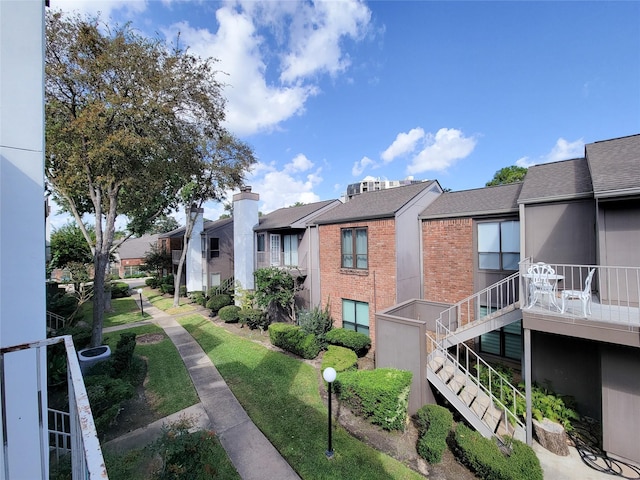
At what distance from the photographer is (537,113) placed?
13.3m

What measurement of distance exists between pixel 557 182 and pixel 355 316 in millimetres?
9367

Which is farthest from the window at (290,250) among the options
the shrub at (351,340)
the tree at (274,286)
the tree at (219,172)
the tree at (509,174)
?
the tree at (509,174)

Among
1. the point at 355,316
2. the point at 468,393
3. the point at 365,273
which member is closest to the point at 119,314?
the point at 355,316

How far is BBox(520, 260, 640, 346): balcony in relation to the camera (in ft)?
18.5

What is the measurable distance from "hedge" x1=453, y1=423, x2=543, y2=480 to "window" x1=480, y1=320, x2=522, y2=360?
15.3ft

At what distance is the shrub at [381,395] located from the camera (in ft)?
23.6

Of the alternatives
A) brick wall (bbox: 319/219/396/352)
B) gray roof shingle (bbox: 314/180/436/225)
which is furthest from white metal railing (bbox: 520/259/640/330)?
gray roof shingle (bbox: 314/180/436/225)

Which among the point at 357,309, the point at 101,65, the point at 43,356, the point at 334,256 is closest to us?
the point at 43,356

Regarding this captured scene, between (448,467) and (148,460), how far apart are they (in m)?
6.75

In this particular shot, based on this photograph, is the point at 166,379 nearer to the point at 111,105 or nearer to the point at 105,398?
the point at 105,398

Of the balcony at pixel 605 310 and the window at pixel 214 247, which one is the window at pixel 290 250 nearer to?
the window at pixel 214 247

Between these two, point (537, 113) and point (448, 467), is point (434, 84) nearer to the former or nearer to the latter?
point (537, 113)

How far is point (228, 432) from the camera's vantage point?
7125 mm

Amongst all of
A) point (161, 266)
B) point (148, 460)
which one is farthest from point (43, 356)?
point (161, 266)
